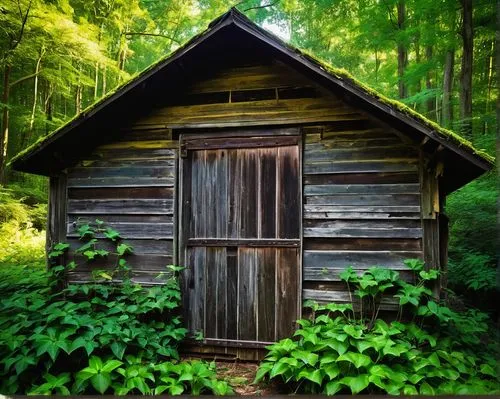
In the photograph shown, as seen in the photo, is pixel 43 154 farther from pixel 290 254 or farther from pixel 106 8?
pixel 290 254

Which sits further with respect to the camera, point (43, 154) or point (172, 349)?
point (43, 154)

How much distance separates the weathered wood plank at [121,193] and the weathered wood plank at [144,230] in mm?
397

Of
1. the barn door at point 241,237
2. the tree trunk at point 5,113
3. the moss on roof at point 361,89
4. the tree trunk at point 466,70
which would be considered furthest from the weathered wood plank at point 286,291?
the tree trunk at point 466,70

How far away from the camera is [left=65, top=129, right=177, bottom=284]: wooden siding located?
199 inches

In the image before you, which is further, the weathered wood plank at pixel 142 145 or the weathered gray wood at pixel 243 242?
the weathered wood plank at pixel 142 145

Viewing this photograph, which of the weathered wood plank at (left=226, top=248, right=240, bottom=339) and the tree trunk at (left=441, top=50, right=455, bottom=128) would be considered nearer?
the weathered wood plank at (left=226, top=248, right=240, bottom=339)

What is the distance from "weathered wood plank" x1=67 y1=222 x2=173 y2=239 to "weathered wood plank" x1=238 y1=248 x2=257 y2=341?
1130 millimetres

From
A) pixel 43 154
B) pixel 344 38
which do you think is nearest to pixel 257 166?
pixel 43 154

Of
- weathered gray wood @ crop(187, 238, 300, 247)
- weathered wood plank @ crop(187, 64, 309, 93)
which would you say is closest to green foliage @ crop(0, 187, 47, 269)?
weathered gray wood @ crop(187, 238, 300, 247)

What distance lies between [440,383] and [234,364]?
2.42m

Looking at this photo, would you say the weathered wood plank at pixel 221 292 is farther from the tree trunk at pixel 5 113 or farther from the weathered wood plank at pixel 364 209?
the tree trunk at pixel 5 113

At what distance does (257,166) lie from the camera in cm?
478

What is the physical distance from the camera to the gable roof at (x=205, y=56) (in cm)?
382

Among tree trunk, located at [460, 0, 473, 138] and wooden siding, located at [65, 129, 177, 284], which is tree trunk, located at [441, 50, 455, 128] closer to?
tree trunk, located at [460, 0, 473, 138]
